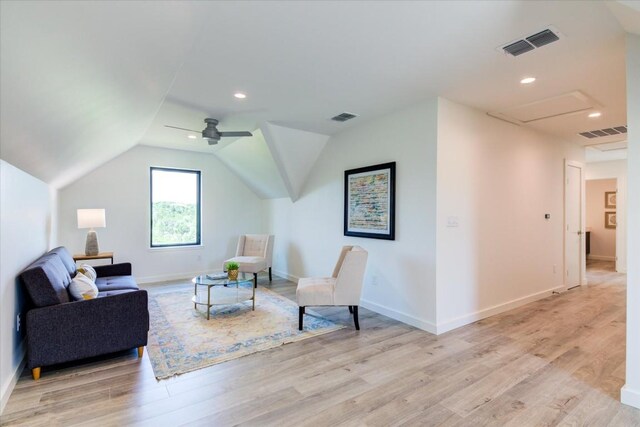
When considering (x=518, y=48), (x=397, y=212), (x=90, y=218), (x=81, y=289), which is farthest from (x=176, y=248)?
(x=518, y=48)

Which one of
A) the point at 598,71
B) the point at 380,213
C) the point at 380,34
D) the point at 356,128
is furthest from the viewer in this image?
the point at 356,128

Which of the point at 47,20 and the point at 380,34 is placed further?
the point at 380,34

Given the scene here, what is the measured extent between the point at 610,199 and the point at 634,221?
8446 mm

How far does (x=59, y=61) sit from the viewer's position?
1562mm

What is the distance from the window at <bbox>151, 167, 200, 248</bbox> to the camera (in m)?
6.04

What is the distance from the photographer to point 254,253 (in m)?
6.12

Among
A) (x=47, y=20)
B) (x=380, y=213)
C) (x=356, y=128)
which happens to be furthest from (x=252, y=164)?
(x=47, y=20)

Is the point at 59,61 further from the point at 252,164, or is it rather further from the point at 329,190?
the point at 252,164

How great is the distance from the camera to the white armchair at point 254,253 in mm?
5422

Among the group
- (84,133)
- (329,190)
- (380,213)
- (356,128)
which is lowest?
(380,213)

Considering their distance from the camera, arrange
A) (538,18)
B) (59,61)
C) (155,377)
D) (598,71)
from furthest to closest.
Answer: (598,71) → (155,377) → (538,18) → (59,61)

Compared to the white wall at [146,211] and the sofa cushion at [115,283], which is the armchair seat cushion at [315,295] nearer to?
the sofa cushion at [115,283]

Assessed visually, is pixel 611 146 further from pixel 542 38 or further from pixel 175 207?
pixel 175 207

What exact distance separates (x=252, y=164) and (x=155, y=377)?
13.1 ft
